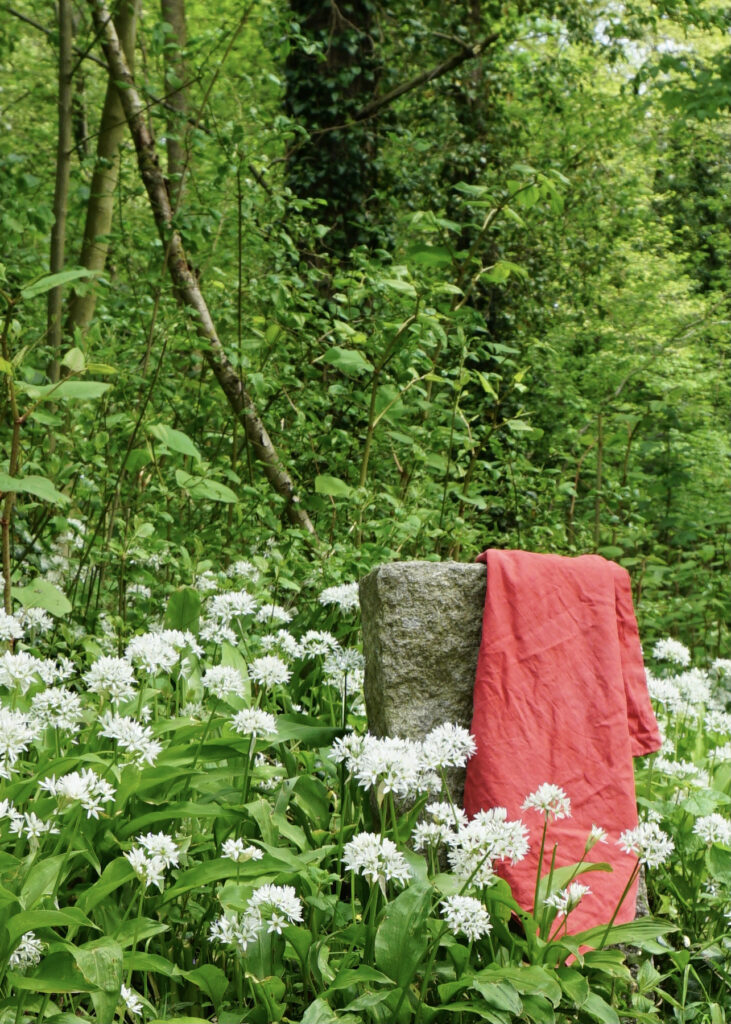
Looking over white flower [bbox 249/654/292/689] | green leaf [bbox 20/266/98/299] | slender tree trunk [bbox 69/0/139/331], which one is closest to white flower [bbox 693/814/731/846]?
white flower [bbox 249/654/292/689]

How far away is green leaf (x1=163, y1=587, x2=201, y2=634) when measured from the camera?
3.28m

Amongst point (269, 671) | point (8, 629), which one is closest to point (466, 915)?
point (269, 671)

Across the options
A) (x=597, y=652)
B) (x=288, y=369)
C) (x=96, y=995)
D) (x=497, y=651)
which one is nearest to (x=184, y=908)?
(x=96, y=995)

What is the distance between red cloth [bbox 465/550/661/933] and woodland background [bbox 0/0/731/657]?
1089 millimetres

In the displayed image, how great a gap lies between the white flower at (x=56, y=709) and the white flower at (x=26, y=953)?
0.58 m

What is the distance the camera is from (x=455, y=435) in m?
5.05

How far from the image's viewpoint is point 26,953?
6.49 feet

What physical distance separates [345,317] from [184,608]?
1.98m

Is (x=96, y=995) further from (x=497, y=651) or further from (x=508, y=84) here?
(x=508, y=84)

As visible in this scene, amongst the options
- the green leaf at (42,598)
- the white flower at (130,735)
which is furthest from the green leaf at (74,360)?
Result: the white flower at (130,735)

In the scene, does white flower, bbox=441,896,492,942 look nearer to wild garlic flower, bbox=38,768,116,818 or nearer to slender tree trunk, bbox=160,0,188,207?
wild garlic flower, bbox=38,768,116,818

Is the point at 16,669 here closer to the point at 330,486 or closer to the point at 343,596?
the point at 343,596

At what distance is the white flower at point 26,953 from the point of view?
196 centimetres

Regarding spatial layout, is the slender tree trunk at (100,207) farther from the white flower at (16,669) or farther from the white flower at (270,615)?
the white flower at (16,669)
